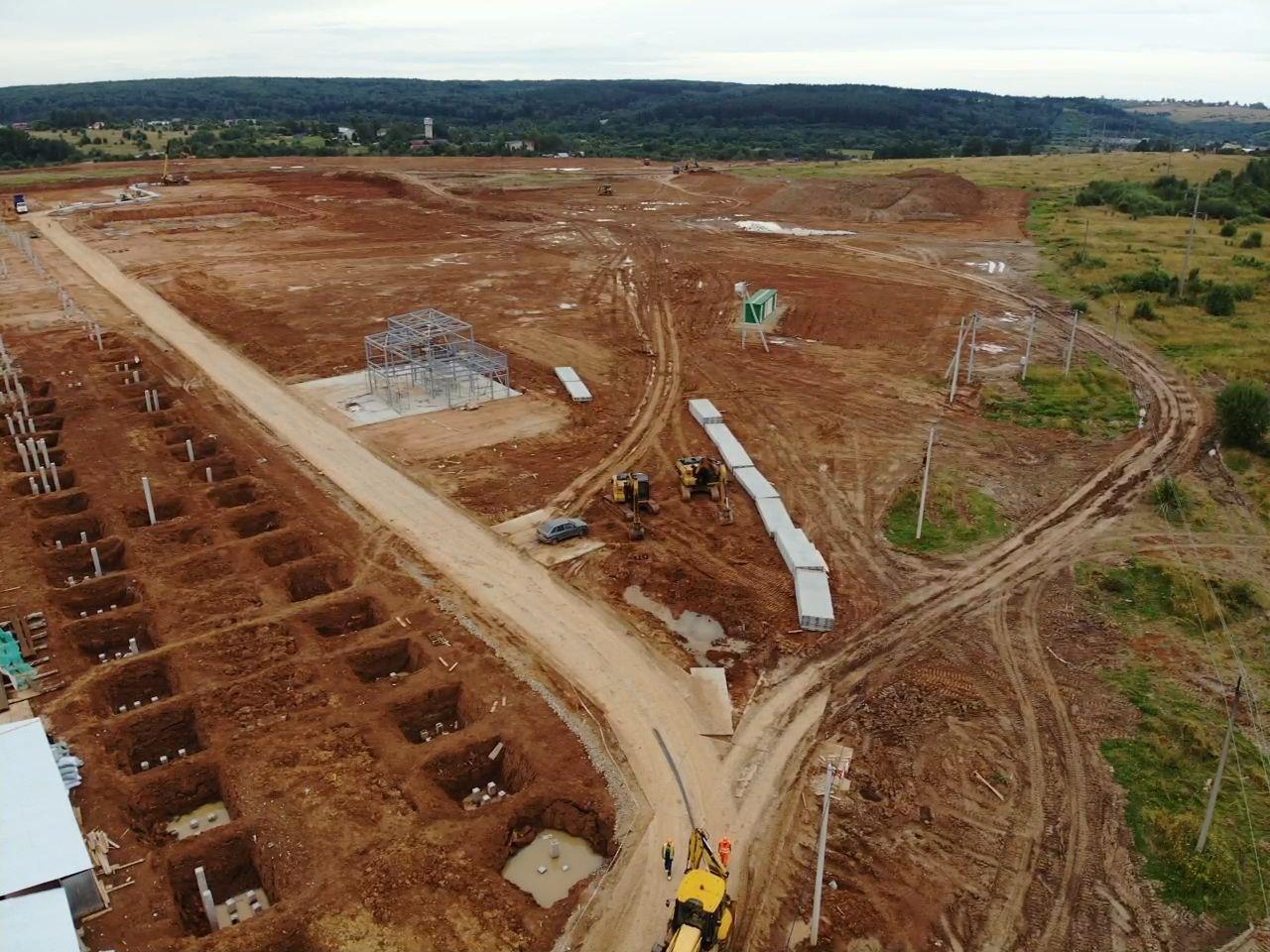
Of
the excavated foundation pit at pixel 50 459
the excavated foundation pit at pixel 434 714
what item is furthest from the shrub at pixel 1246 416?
the excavated foundation pit at pixel 50 459

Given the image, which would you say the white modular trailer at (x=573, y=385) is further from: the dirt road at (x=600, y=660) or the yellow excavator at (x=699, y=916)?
the yellow excavator at (x=699, y=916)

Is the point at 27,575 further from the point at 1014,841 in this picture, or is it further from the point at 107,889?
the point at 1014,841

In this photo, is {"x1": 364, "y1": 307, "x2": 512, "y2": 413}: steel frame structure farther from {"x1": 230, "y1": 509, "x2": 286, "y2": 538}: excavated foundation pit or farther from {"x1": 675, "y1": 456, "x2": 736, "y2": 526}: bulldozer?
{"x1": 675, "y1": 456, "x2": 736, "y2": 526}: bulldozer

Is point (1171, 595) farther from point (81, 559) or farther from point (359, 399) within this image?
point (81, 559)

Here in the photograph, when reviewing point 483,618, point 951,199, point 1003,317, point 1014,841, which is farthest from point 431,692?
point 951,199

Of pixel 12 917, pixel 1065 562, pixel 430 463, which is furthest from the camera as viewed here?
pixel 430 463

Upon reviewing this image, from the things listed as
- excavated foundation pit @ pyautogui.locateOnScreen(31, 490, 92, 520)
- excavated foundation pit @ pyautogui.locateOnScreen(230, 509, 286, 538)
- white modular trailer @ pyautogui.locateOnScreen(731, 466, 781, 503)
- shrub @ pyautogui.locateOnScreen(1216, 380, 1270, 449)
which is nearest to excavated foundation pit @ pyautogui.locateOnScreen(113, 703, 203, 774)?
excavated foundation pit @ pyautogui.locateOnScreen(230, 509, 286, 538)

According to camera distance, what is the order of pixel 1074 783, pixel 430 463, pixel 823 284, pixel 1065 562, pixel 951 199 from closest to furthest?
1. pixel 1074 783
2. pixel 1065 562
3. pixel 430 463
4. pixel 823 284
5. pixel 951 199
